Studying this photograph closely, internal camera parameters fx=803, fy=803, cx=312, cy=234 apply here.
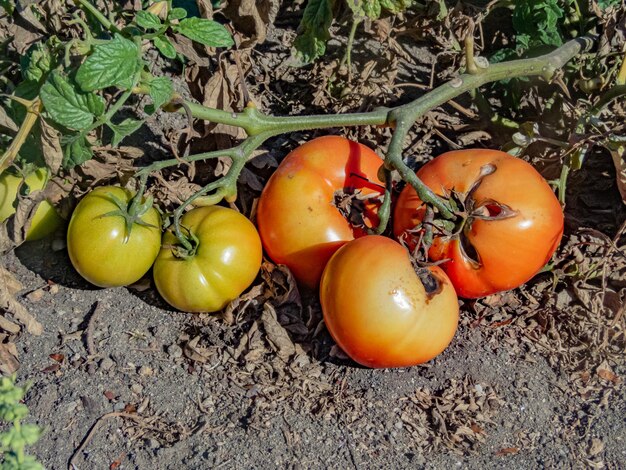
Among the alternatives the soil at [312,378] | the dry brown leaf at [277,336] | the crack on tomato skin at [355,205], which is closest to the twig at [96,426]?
the soil at [312,378]

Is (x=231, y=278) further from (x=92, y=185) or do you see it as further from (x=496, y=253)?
(x=496, y=253)

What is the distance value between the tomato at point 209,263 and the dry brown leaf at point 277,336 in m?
0.12

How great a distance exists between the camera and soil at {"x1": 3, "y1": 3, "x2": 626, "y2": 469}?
2.08m

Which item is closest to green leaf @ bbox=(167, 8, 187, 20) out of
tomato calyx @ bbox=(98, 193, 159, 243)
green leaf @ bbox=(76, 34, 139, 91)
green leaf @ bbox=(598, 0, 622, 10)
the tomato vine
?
the tomato vine

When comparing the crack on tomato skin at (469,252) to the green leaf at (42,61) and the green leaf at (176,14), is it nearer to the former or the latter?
the green leaf at (176,14)

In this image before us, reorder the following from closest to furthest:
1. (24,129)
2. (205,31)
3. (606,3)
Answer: (24,129) → (205,31) → (606,3)

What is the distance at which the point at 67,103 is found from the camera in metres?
2.08

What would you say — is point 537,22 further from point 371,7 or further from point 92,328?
point 92,328

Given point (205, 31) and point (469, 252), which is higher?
point (205, 31)

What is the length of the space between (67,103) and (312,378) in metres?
0.99

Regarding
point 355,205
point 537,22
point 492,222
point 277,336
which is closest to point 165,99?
point 355,205

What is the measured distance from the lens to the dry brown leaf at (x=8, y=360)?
223 cm

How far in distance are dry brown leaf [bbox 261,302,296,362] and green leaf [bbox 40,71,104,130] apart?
74 cm

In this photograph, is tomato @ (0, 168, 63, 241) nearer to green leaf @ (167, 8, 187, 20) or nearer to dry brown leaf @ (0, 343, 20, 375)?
dry brown leaf @ (0, 343, 20, 375)
